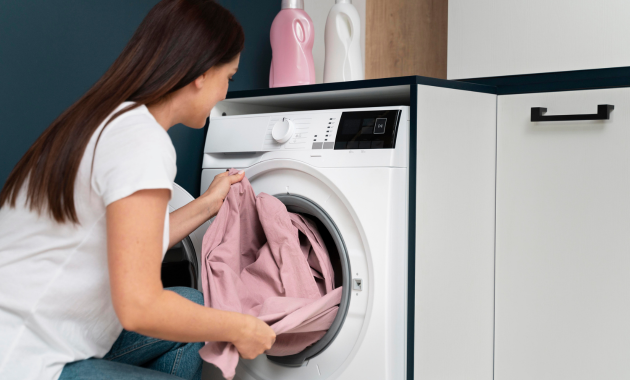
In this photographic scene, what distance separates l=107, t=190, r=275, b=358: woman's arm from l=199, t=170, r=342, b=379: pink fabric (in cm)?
32

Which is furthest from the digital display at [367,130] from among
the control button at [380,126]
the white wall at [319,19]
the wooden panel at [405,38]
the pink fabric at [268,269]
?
the wooden panel at [405,38]

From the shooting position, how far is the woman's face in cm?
105

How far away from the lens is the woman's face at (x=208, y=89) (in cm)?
105

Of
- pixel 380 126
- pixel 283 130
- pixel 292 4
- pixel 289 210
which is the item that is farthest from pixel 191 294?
pixel 292 4

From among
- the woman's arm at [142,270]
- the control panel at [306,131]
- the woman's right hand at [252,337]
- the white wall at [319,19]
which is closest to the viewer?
the woman's arm at [142,270]

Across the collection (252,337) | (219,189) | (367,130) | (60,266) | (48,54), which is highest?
(48,54)

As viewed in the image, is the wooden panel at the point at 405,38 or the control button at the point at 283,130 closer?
the control button at the point at 283,130

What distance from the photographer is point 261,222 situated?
1.36 m

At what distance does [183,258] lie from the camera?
155 centimetres

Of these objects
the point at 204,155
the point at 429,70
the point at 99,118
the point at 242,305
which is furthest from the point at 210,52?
the point at 429,70

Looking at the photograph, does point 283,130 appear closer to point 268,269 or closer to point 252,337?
point 268,269

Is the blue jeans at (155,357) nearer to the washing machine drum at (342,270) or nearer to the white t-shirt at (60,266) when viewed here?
the white t-shirt at (60,266)

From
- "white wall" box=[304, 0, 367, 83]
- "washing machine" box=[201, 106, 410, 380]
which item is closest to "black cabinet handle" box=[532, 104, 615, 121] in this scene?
"washing machine" box=[201, 106, 410, 380]

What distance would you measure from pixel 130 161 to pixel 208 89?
0.29 metres
